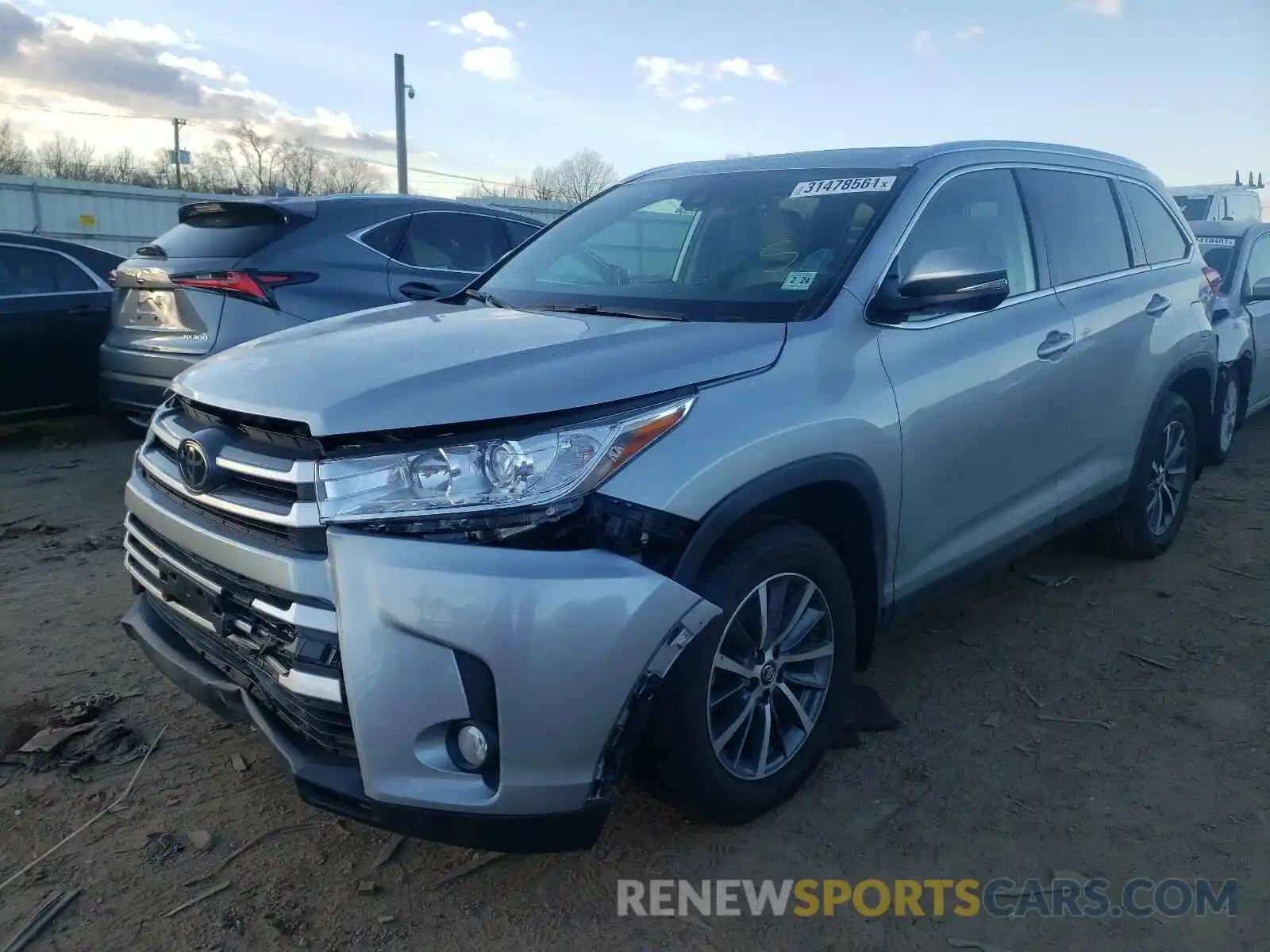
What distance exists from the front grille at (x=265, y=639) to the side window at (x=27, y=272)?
17.7 ft

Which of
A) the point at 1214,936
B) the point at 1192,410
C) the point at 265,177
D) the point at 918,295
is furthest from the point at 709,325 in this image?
the point at 265,177

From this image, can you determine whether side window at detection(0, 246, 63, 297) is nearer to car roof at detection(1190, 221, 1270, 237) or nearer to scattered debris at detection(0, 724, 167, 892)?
scattered debris at detection(0, 724, 167, 892)

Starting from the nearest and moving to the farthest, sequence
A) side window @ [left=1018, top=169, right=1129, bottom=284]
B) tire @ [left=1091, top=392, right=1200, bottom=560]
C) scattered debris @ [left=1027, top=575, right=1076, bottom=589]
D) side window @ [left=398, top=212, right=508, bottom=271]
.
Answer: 1. side window @ [left=1018, top=169, right=1129, bottom=284]
2. tire @ [left=1091, top=392, right=1200, bottom=560]
3. scattered debris @ [left=1027, top=575, right=1076, bottom=589]
4. side window @ [left=398, top=212, right=508, bottom=271]

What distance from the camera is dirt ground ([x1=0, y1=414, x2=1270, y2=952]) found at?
2.34 meters

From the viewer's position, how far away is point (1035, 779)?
298 centimetres

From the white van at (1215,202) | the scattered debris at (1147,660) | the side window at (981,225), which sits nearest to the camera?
the side window at (981,225)

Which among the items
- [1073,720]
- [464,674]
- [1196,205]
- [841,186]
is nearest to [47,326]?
[841,186]

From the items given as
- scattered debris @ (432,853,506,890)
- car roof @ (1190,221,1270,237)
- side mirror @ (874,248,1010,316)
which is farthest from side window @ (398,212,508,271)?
car roof @ (1190,221,1270,237)

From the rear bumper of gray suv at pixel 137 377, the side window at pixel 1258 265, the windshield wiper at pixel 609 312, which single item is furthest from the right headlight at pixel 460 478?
the side window at pixel 1258 265

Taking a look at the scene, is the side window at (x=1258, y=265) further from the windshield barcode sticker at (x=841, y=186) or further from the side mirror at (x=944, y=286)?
the side mirror at (x=944, y=286)

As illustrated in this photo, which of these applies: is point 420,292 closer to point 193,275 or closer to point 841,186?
point 841,186

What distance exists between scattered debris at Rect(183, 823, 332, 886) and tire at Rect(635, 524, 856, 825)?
0.97 m

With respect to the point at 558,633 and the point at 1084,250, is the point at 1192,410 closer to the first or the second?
the point at 1084,250

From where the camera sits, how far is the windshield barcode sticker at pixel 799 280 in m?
2.93
